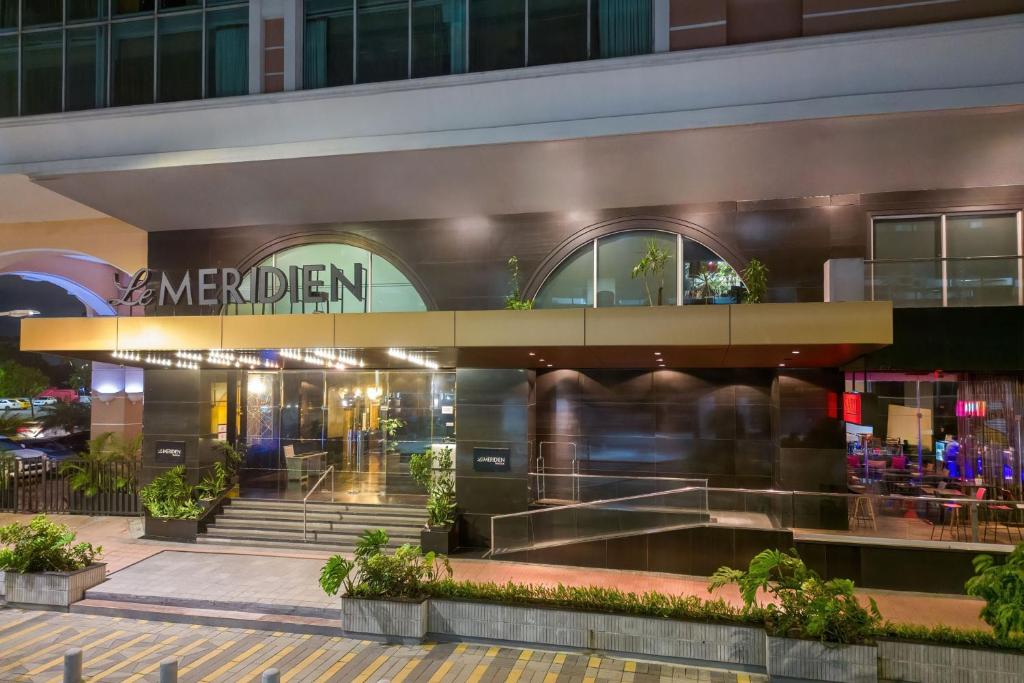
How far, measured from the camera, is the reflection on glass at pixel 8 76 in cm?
1773

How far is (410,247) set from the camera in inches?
680

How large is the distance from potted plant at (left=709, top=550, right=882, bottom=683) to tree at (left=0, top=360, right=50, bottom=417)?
4027 cm

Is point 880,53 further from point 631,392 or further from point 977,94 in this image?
point 631,392

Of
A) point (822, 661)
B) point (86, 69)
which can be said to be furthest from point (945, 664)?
point (86, 69)

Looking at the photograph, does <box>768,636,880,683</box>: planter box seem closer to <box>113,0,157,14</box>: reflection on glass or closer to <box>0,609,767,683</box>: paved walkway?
<box>0,609,767,683</box>: paved walkway

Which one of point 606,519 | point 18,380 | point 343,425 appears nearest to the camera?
point 606,519

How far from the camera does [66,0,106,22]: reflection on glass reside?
57.2 ft

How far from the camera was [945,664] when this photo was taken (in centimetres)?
795

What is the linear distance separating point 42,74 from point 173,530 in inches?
489

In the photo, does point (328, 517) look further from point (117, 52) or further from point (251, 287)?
point (117, 52)

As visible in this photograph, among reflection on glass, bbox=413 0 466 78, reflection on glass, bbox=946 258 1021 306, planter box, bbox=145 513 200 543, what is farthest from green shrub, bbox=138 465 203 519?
reflection on glass, bbox=946 258 1021 306

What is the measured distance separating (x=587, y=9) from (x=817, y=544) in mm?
12005

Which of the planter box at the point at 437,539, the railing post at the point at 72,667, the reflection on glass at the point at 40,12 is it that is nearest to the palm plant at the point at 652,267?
the planter box at the point at 437,539

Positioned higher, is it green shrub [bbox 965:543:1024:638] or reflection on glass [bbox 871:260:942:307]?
reflection on glass [bbox 871:260:942:307]
